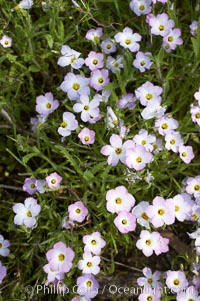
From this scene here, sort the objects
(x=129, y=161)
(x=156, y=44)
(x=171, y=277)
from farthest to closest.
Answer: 1. (x=156, y=44)
2. (x=171, y=277)
3. (x=129, y=161)

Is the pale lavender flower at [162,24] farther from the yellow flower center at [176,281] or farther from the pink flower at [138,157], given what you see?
the yellow flower center at [176,281]

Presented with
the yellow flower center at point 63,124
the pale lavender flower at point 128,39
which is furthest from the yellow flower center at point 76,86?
the pale lavender flower at point 128,39

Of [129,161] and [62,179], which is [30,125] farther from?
[129,161]

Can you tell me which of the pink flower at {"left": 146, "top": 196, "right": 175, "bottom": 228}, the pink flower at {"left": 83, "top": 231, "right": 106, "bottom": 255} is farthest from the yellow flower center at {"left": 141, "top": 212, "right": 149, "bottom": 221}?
the pink flower at {"left": 83, "top": 231, "right": 106, "bottom": 255}

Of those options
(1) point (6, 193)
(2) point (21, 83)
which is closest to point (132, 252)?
(1) point (6, 193)

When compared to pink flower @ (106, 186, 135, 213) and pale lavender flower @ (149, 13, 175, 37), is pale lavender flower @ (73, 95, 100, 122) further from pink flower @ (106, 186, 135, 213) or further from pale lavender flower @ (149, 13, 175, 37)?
pale lavender flower @ (149, 13, 175, 37)
